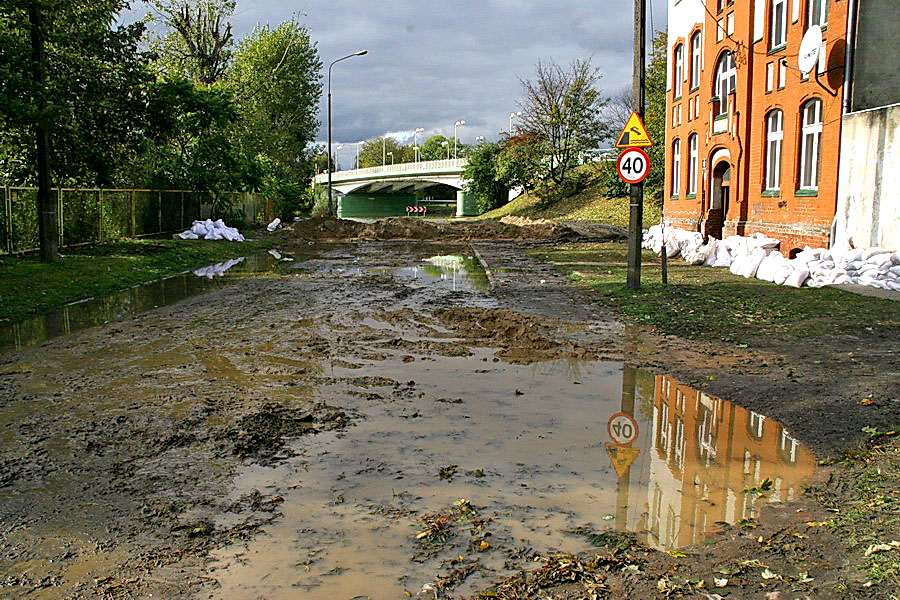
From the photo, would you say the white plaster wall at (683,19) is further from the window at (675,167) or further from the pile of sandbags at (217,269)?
the pile of sandbags at (217,269)

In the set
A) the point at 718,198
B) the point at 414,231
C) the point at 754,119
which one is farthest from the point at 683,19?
the point at 414,231

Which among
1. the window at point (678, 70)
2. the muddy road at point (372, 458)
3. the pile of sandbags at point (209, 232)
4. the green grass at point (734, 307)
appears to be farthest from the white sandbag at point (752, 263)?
the pile of sandbags at point (209, 232)

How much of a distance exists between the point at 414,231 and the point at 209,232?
1098 centimetres

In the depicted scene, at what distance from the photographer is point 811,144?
63.2 ft

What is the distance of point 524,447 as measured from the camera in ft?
19.6

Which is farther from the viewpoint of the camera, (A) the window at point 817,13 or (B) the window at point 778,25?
(B) the window at point 778,25

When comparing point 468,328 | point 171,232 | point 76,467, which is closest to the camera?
point 76,467

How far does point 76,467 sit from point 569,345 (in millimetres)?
6141

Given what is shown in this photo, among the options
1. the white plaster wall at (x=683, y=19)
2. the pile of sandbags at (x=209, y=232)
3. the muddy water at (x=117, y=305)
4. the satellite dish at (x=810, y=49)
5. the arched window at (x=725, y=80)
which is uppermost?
the white plaster wall at (x=683, y=19)

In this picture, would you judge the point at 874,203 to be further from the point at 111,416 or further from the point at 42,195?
the point at 42,195

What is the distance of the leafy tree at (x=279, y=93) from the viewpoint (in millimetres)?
49281

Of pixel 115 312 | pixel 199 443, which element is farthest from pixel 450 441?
pixel 115 312

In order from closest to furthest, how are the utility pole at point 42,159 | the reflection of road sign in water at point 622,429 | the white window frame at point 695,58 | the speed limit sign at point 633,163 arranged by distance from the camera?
the reflection of road sign in water at point 622,429 → the speed limit sign at point 633,163 → the utility pole at point 42,159 → the white window frame at point 695,58

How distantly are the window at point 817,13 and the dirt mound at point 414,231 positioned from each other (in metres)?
17.5
